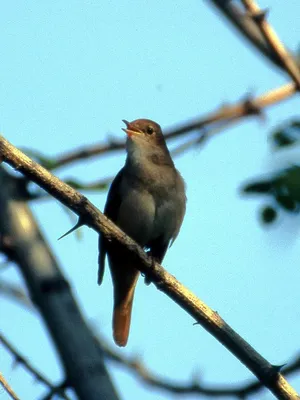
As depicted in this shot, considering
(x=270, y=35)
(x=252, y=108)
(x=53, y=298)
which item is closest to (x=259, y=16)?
(x=270, y=35)

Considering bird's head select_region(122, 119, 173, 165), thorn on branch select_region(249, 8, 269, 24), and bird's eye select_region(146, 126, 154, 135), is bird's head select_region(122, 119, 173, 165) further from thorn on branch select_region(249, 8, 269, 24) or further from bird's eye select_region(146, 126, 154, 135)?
thorn on branch select_region(249, 8, 269, 24)

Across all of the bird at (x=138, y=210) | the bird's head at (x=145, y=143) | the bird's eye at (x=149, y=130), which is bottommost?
the bird at (x=138, y=210)

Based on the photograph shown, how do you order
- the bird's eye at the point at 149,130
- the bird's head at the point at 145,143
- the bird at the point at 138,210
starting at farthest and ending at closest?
the bird's eye at the point at 149,130, the bird's head at the point at 145,143, the bird at the point at 138,210

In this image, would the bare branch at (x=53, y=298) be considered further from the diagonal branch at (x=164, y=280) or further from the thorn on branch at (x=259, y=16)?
the thorn on branch at (x=259, y=16)

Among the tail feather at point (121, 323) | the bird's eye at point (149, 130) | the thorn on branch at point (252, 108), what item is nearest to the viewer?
the thorn on branch at point (252, 108)

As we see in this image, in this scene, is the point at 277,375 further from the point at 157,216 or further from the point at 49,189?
the point at 157,216

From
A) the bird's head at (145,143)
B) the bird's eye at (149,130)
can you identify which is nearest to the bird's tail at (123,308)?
the bird's head at (145,143)

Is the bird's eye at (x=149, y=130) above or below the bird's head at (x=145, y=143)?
above

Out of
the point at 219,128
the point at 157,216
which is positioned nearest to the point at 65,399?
the point at 219,128

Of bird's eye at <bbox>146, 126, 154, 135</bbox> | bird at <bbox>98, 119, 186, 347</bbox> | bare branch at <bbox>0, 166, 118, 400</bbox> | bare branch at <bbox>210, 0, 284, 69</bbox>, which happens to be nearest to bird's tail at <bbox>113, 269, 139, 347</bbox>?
bird at <bbox>98, 119, 186, 347</bbox>
